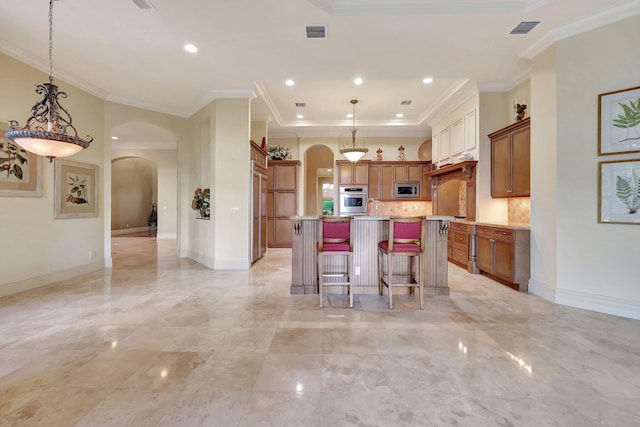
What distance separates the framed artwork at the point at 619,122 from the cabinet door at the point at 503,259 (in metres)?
1.57

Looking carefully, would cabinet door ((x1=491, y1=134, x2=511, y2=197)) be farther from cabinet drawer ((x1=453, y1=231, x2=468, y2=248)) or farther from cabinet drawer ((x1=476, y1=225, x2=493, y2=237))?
cabinet drawer ((x1=453, y1=231, x2=468, y2=248))

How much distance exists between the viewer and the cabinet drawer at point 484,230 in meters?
4.54

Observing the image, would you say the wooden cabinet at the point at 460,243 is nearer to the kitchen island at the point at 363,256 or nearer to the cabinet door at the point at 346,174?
the kitchen island at the point at 363,256

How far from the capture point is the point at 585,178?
333 cm

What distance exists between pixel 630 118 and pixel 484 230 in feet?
7.23

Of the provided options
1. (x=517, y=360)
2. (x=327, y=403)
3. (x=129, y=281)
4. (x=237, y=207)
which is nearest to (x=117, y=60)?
(x=237, y=207)

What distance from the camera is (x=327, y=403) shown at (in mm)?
Result: 1725

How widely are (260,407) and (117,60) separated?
4.90m

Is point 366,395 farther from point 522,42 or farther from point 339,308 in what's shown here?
point 522,42

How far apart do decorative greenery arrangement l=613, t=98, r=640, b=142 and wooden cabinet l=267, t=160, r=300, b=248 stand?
6.24 metres

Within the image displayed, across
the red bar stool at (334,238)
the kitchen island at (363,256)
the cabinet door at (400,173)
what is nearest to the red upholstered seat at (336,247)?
the red bar stool at (334,238)

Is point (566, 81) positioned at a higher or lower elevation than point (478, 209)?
higher

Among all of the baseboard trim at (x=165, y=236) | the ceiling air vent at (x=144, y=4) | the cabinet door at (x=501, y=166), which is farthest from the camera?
the baseboard trim at (x=165, y=236)

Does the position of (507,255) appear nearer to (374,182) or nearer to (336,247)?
Result: (336,247)
